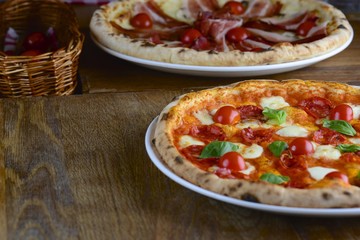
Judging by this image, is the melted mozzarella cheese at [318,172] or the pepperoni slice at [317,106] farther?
the pepperoni slice at [317,106]

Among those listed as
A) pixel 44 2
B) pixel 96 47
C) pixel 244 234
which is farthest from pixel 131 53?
pixel 244 234

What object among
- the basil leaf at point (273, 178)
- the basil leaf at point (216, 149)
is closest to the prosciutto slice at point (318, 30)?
the basil leaf at point (216, 149)

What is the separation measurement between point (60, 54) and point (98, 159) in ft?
2.35

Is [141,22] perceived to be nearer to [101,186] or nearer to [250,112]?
[250,112]

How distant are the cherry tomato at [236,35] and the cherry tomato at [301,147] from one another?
1.28 metres

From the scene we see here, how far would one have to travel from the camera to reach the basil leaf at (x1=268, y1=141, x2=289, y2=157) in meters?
1.94

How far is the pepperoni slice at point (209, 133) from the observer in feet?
6.77

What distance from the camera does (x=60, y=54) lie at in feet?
8.84

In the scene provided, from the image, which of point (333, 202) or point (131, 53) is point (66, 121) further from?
point (333, 202)

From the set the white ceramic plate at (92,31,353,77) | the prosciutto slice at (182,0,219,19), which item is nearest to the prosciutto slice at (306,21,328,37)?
the white ceramic plate at (92,31,353,77)

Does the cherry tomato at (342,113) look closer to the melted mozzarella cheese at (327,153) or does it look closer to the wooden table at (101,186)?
the melted mozzarella cheese at (327,153)

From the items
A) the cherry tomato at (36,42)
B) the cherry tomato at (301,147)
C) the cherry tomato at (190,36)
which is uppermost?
the cherry tomato at (301,147)

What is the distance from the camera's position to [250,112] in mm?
2217

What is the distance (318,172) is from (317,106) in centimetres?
45
